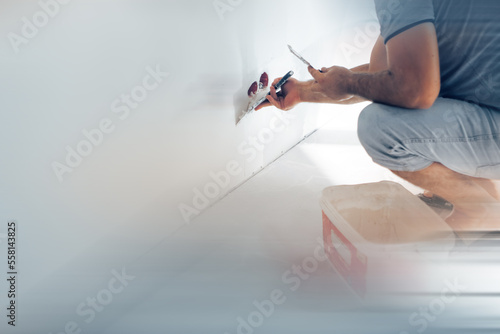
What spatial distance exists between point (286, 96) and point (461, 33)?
45 cm

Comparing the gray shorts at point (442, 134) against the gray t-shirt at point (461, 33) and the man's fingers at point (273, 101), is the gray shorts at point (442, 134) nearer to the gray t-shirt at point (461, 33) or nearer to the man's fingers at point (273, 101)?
the gray t-shirt at point (461, 33)

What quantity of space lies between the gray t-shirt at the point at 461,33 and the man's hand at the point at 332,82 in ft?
0.50

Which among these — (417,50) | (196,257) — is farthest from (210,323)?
(417,50)

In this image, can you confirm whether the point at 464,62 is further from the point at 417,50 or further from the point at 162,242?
the point at 162,242

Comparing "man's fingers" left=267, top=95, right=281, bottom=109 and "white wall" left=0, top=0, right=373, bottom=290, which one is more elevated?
"white wall" left=0, top=0, right=373, bottom=290

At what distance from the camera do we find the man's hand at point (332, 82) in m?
1.06

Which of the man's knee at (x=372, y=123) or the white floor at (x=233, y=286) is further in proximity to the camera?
the man's knee at (x=372, y=123)

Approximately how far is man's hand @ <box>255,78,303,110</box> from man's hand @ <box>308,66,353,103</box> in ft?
0.16

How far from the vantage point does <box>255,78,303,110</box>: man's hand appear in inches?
44.3

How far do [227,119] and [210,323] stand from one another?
0.51 m

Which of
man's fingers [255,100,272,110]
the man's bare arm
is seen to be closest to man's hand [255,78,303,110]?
man's fingers [255,100,272,110]

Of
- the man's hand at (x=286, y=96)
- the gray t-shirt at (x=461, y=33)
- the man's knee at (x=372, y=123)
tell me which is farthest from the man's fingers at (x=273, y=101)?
the gray t-shirt at (x=461, y=33)

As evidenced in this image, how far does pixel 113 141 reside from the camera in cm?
83

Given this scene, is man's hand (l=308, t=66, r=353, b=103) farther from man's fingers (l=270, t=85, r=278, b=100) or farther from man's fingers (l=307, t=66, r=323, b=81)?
man's fingers (l=270, t=85, r=278, b=100)
